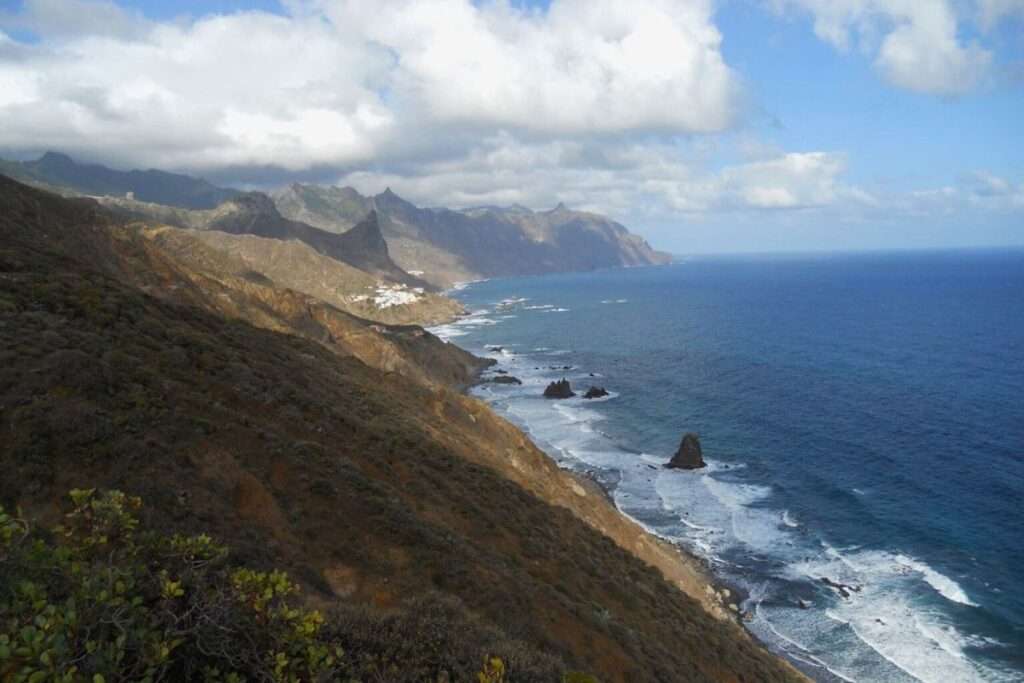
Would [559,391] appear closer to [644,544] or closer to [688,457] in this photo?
[688,457]

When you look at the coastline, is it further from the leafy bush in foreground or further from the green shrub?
the green shrub

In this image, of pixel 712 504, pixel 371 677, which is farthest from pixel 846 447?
pixel 371 677

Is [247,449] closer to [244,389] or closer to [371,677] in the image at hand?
[244,389]

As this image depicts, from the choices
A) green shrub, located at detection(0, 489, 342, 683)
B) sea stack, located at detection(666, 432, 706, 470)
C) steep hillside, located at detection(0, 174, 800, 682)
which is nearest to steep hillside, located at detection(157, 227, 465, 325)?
sea stack, located at detection(666, 432, 706, 470)

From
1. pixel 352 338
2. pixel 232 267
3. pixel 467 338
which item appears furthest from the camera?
pixel 467 338

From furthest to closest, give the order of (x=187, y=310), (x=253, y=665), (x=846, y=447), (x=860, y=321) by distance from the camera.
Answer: (x=860, y=321) → (x=846, y=447) → (x=187, y=310) → (x=253, y=665)

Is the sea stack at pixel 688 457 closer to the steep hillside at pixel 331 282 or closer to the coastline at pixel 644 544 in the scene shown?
the coastline at pixel 644 544
